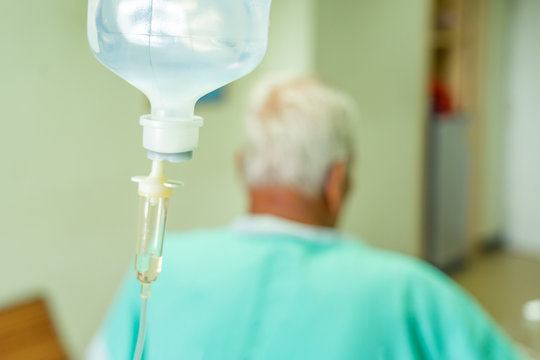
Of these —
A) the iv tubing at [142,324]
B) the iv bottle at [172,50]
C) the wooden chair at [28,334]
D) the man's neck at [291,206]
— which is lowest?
the wooden chair at [28,334]

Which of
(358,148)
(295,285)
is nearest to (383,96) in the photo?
(358,148)

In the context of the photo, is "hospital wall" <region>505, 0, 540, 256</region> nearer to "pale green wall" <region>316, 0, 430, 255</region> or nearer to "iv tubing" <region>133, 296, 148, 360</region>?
"pale green wall" <region>316, 0, 430, 255</region>

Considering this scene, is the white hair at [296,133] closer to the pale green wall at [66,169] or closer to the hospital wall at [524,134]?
the pale green wall at [66,169]

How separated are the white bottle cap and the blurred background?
3.27 ft

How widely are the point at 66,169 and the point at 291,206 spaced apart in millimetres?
933

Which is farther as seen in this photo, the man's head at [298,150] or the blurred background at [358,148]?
the blurred background at [358,148]

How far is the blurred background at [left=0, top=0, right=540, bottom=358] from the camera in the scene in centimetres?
→ 175

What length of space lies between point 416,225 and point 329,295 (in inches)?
92.4

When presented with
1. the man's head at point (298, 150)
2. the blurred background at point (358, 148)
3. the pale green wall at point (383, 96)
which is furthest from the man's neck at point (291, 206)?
the pale green wall at point (383, 96)

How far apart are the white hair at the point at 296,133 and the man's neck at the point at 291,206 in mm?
17

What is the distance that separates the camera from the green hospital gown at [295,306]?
2.35 ft

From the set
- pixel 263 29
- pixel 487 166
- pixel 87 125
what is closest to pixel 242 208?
pixel 87 125

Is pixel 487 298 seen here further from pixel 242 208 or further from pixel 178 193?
pixel 178 193

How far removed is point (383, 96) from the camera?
9.44 ft
